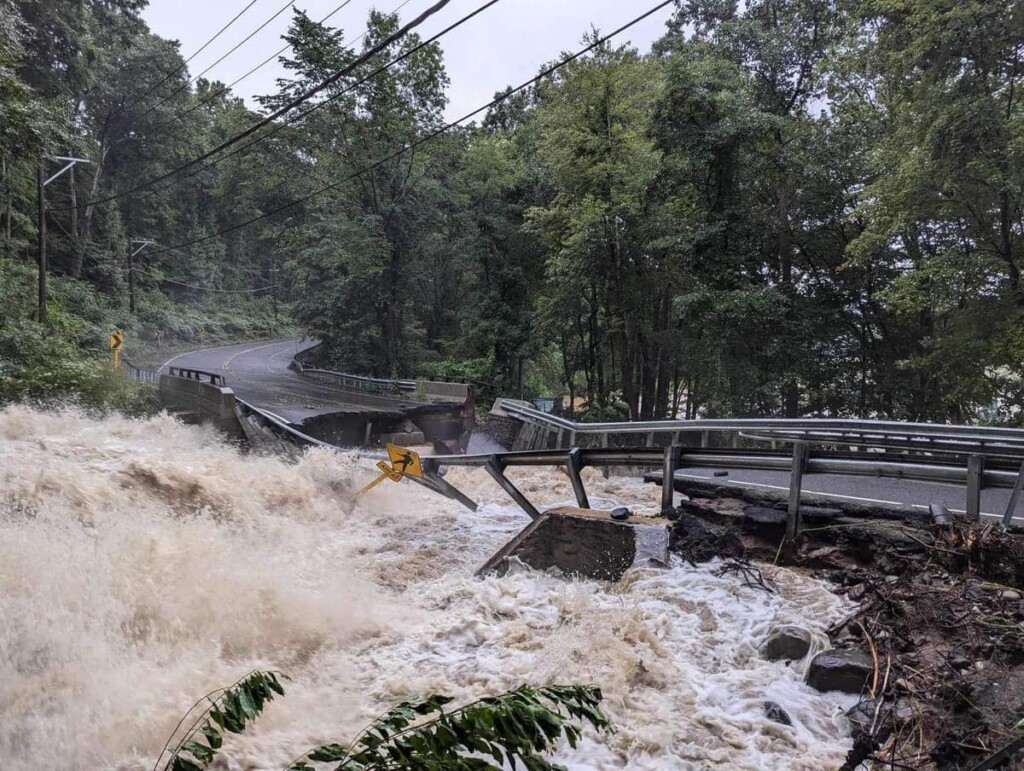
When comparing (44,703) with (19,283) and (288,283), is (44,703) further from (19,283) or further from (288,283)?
(288,283)

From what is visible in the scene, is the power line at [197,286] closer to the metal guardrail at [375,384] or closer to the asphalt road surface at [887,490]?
the metal guardrail at [375,384]

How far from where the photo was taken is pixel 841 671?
13.6 feet

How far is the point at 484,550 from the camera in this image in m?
8.34

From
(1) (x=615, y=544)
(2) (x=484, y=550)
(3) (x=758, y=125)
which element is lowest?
(2) (x=484, y=550)

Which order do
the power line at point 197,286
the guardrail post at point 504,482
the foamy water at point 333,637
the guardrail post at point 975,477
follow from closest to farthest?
the foamy water at point 333,637
the guardrail post at point 975,477
the guardrail post at point 504,482
the power line at point 197,286

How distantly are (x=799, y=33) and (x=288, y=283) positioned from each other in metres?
50.6

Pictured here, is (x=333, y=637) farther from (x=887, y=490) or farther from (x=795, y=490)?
(x=887, y=490)

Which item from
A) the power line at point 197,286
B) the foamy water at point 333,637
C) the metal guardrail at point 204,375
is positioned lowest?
the foamy water at point 333,637

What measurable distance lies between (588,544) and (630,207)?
14.4 metres

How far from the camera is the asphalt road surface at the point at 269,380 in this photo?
65.8 feet

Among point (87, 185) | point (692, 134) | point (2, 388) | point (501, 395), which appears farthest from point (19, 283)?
point (692, 134)

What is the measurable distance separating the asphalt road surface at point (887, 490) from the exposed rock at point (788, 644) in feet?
10.9

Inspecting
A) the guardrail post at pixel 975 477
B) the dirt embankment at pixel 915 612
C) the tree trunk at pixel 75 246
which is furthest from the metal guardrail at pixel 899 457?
the tree trunk at pixel 75 246

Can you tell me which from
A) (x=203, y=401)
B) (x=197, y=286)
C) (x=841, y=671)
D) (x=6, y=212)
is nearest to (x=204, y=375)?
(x=203, y=401)
